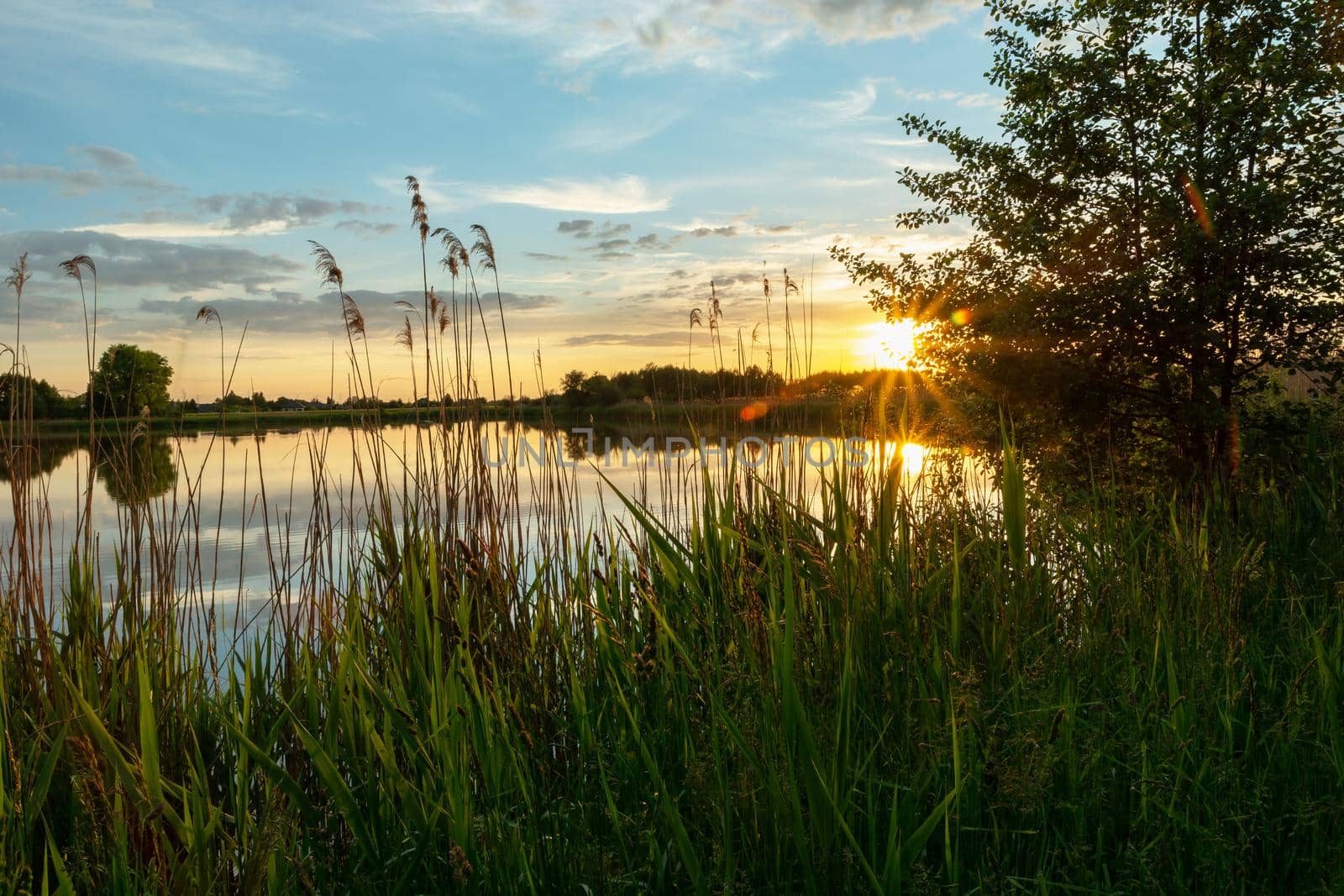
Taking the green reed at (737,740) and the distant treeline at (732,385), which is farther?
the distant treeline at (732,385)

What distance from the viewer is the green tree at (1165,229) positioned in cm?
588

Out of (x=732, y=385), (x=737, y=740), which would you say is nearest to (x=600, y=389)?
(x=732, y=385)

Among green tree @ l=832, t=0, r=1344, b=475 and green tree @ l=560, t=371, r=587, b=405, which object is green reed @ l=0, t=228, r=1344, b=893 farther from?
green tree @ l=560, t=371, r=587, b=405

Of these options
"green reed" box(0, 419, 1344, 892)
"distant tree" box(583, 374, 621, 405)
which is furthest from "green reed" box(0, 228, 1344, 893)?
"distant tree" box(583, 374, 621, 405)

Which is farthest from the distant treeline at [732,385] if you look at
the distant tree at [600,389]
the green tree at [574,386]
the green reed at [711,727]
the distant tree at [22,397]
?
the green tree at [574,386]

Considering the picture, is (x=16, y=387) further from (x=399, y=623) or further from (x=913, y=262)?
(x=913, y=262)

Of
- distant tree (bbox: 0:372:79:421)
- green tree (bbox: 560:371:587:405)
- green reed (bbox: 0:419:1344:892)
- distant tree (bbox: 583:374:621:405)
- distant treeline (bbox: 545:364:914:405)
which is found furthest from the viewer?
green tree (bbox: 560:371:587:405)

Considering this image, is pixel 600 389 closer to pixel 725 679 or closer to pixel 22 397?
pixel 22 397

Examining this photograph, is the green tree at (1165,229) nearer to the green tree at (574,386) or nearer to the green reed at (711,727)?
the green reed at (711,727)

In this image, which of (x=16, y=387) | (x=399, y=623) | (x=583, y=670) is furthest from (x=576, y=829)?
(x=16, y=387)

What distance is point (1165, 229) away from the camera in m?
6.11

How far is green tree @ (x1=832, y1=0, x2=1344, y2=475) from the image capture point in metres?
5.88

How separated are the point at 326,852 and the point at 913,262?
21.1 ft

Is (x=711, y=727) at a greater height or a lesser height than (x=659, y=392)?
lesser
